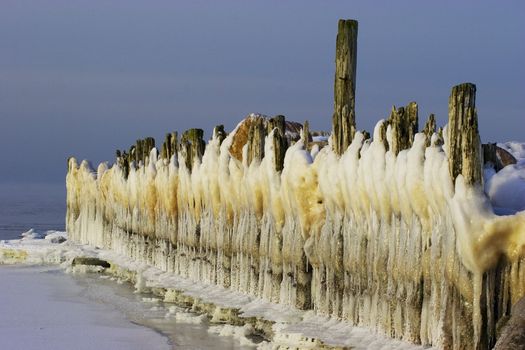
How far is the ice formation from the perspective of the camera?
332 inches

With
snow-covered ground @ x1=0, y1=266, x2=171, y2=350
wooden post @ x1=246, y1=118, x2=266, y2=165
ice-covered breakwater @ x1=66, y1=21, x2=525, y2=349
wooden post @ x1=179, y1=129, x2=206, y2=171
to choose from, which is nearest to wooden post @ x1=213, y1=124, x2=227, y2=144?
ice-covered breakwater @ x1=66, y1=21, x2=525, y2=349

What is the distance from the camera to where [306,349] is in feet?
33.8

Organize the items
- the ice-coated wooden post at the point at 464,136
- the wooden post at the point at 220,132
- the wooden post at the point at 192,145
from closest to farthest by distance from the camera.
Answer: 1. the ice-coated wooden post at the point at 464,136
2. the wooden post at the point at 220,132
3. the wooden post at the point at 192,145

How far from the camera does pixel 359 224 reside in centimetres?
1085

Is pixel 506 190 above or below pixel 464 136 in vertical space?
below

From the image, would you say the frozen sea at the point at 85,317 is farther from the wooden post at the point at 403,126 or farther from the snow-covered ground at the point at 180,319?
the wooden post at the point at 403,126

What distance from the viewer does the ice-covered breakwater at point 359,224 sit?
8477 mm

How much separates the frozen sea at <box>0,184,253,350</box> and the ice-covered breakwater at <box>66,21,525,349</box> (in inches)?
38.3

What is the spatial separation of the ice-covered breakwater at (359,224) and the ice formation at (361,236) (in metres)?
0.01

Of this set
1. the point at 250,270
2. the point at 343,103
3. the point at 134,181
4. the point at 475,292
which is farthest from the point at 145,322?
the point at 134,181

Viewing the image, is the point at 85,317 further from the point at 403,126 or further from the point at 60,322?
the point at 403,126

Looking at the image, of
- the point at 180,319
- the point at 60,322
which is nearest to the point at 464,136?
the point at 180,319

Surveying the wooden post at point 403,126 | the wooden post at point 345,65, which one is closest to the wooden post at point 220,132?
the wooden post at point 345,65

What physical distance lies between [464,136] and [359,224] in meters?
2.42
